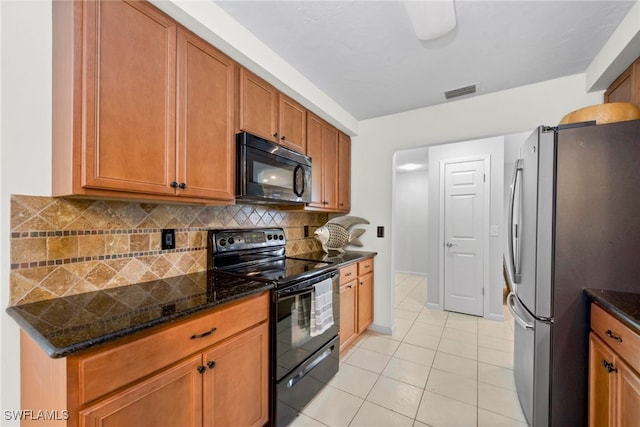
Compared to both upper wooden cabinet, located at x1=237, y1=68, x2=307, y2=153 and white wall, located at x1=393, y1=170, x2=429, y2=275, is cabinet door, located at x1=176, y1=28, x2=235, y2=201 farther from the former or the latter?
white wall, located at x1=393, y1=170, x2=429, y2=275

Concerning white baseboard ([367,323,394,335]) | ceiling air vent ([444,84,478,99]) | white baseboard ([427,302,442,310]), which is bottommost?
white baseboard ([427,302,442,310])

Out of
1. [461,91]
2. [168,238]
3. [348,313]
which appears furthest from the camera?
[348,313]

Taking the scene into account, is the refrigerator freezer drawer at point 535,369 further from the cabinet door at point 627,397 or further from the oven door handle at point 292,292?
the oven door handle at point 292,292

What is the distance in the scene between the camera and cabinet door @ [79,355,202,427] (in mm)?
869

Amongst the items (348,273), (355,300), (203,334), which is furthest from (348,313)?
(203,334)

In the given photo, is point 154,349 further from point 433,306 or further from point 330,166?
point 433,306

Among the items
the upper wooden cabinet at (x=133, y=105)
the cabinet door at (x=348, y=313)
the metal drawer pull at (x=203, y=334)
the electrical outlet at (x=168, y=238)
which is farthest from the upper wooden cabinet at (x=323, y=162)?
the metal drawer pull at (x=203, y=334)

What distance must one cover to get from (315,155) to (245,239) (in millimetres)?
998

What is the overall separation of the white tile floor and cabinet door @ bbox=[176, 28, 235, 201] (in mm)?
1542

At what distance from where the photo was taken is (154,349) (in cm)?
99

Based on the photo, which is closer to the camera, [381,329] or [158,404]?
[158,404]

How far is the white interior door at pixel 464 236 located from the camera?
3.52 meters

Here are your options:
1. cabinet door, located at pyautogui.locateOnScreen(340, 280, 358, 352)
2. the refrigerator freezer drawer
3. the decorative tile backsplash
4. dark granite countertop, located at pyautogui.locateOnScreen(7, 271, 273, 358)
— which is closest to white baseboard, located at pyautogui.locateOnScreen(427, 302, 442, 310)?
cabinet door, located at pyautogui.locateOnScreen(340, 280, 358, 352)

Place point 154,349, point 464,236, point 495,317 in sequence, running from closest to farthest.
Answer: point 154,349, point 495,317, point 464,236
